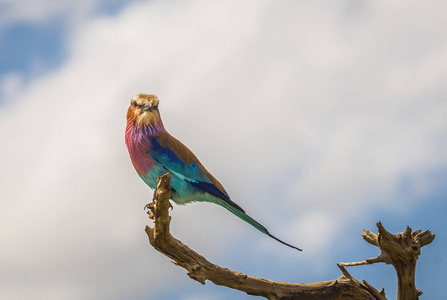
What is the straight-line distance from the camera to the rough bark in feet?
19.5

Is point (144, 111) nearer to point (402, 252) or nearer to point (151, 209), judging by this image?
point (151, 209)

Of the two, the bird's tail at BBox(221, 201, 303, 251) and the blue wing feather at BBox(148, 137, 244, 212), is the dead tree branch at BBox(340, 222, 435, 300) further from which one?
the blue wing feather at BBox(148, 137, 244, 212)

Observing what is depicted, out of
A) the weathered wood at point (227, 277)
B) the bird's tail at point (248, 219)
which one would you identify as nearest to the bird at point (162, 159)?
the bird's tail at point (248, 219)

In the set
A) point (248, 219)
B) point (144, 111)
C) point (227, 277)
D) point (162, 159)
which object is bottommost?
point (227, 277)

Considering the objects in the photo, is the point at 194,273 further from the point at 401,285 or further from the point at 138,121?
the point at 401,285

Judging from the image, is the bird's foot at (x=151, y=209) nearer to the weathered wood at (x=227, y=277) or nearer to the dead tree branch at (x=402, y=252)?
the weathered wood at (x=227, y=277)

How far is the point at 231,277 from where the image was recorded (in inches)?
250

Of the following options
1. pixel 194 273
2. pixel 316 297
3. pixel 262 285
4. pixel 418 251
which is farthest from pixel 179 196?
pixel 418 251

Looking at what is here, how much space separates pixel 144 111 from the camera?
20.8 ft

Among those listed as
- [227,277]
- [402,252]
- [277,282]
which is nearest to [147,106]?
[227,277]

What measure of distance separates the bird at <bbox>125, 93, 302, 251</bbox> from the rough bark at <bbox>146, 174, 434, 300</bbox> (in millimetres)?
443

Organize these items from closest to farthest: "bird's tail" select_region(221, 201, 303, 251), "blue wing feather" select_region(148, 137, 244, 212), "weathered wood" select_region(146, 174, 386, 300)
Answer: "weathered wood" select_region(146, 174, 386, 300)
"blue wing feather" select_region(148, 137, 244, 212)
"bird's tail" select_region(221, 201, 303, 251)

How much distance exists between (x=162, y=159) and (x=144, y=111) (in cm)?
58

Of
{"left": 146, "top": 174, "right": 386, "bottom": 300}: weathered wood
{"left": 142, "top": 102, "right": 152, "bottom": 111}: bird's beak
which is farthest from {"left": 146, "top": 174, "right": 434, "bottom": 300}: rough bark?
{"left": 142, "top": 102, "right": 152, "bottom": 111}: bird's beak
